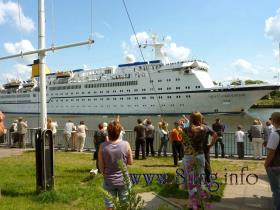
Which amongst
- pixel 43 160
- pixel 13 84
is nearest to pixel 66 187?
pixel 43 160

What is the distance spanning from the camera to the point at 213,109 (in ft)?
185

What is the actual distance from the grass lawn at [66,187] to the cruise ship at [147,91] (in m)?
33.4

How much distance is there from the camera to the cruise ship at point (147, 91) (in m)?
56.5

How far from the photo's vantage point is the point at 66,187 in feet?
27.9

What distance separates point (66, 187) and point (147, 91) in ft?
177

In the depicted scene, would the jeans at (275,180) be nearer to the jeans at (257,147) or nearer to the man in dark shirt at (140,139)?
the man in dark shirt at (140,139)

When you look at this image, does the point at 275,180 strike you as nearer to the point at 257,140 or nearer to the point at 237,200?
the point at 237,200

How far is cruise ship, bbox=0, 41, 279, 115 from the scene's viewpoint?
5650cm

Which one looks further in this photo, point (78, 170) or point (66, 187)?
point (78, 170)

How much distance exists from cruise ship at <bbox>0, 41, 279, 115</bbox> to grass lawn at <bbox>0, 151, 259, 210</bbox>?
33362mm

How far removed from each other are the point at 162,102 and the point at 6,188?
2017 inches

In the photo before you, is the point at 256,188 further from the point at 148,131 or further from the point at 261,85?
the point at 261,85

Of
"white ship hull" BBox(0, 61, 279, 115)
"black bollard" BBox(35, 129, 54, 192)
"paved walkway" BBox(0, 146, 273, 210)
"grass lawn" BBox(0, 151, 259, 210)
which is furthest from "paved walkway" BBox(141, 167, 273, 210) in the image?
"white ship hull" BBox(0, 61, 279, 115)

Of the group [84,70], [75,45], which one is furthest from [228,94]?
[75,45]
